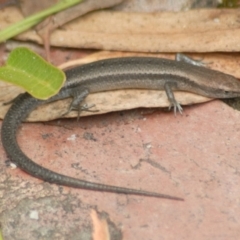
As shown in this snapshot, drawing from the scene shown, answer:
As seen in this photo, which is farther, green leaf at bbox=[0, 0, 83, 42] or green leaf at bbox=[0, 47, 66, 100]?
green leaf at bbox=[0, 0, 83, 42]

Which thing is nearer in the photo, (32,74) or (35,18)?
(32,74)

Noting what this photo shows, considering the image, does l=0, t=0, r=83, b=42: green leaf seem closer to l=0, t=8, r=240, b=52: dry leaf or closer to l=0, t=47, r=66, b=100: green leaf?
l=0, t=8, r=240, b=52: dry leaf

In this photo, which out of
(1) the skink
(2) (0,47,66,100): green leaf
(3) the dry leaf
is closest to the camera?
(2) (0,47,66,100): green leaf

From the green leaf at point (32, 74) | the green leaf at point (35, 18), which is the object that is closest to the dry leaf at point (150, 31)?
the green leaf at point (35, 18)

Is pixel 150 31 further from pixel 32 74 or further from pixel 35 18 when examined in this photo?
pixel 32 74

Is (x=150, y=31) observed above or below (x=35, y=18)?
below

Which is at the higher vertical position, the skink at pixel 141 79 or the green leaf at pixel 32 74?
the green leaf at pixel 32 74

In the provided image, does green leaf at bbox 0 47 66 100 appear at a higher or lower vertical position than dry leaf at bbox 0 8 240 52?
higher

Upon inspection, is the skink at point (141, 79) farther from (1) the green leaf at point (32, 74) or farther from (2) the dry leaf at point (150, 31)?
(1) the green leaf at point (32, 74)

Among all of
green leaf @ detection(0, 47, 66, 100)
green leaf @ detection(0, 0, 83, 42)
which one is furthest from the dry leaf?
green leaf @ detection(0, 47, 66, 100)

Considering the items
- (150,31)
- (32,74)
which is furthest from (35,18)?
(32,74)
